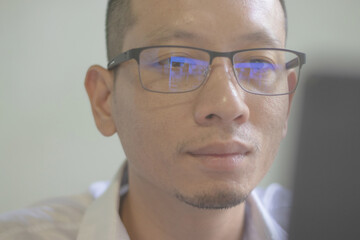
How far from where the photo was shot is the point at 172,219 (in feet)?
3.29

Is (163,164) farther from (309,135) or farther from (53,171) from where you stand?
(53,171)

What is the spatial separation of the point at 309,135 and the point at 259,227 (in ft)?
3.07

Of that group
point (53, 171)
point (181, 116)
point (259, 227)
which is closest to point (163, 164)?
point (181, 116)

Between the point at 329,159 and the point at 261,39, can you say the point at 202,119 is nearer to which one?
the point at 261,39

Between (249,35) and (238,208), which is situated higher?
(249,35)

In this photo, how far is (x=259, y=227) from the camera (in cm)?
113

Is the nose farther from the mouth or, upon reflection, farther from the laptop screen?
the laptop screen

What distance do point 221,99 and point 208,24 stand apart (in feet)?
0.70

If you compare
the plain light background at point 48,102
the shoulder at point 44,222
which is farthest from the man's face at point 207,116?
the plain light background at point 48,102

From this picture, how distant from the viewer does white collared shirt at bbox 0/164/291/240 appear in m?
1.05

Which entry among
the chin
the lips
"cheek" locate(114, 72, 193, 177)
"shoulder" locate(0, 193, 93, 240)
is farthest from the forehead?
"shoulder" locate(0, 193, 93, 240)

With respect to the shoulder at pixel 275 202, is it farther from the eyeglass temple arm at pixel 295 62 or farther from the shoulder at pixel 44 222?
the shoulder at pixel 44 222

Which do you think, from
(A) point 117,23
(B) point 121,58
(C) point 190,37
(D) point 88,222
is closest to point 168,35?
(C) point 190,37

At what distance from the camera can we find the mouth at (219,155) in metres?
0.80
